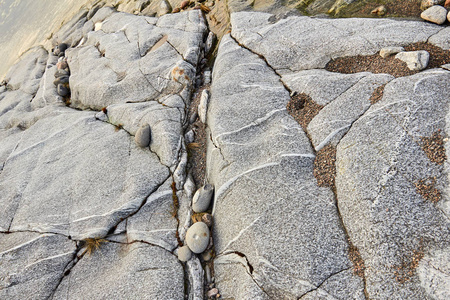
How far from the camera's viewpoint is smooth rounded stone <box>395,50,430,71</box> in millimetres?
5973

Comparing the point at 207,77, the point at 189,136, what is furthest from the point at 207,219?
the point at 207,77

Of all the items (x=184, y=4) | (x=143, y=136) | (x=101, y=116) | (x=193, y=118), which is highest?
(x=184, y=4)

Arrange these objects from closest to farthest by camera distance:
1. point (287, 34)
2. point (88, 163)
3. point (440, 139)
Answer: point (440, 139) → point (88, 163) → point (287, 34)

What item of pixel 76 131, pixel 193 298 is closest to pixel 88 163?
pixel 76 131

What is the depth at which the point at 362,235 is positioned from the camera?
4.26 m

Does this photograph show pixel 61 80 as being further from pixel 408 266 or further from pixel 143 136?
pixel 408 266

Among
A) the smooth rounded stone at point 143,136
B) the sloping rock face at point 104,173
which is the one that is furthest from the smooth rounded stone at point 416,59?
the smooth rounded stone at point 143,136

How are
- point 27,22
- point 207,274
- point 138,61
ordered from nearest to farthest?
1. point 207,274
2. point 138,61
3. point 27,22

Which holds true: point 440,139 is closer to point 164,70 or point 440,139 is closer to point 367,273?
point 367,273

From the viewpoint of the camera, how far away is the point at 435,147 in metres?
4.54

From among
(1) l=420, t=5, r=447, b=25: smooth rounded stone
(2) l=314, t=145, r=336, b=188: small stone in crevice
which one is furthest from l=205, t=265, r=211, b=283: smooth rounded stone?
(1) l=420, t=5, r=447, b=25: smooth rounded stone

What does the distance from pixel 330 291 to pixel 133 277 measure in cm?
377

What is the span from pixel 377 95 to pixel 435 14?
4.26 metres

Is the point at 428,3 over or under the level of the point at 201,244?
over
